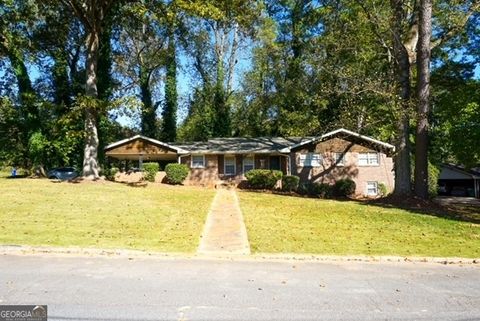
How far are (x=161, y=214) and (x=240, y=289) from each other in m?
9.44

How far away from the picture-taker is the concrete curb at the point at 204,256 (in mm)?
9984

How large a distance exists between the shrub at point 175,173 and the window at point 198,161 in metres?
2.78

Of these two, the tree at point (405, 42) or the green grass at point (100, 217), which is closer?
the green grass at point (100, 217)

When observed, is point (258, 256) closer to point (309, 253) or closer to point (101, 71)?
point (309, 253)

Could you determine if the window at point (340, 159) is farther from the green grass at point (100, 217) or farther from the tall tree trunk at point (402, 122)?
the green grass at point (100, 217)

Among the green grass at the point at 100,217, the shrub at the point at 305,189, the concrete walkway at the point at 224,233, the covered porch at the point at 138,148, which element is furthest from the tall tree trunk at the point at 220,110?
the concrete walkway at the point at 224,233

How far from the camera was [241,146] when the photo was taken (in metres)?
34.4

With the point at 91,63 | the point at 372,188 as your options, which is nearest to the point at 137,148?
the point at 91,63

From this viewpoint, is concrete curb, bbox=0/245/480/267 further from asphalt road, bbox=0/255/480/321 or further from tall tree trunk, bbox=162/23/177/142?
tall tree trunk, bbox=162/23/177/142

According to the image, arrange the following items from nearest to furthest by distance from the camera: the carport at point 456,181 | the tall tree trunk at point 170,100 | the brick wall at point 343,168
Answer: the brick wall at point 343,168
the tall tree trunk at point 170,100
the carport at point 456,181

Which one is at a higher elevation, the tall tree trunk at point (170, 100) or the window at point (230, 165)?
the tall tree trunk at point (170, 100)

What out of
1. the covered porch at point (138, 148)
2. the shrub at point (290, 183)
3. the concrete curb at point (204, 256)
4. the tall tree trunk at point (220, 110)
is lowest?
the concrete curb at point (204, 256)

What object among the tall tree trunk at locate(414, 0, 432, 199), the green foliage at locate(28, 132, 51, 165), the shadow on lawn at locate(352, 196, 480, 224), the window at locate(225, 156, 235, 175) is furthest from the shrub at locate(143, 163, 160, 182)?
the tall tree trunk at locate(414, 0, 432, 199)

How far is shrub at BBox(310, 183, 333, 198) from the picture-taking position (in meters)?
29.3
